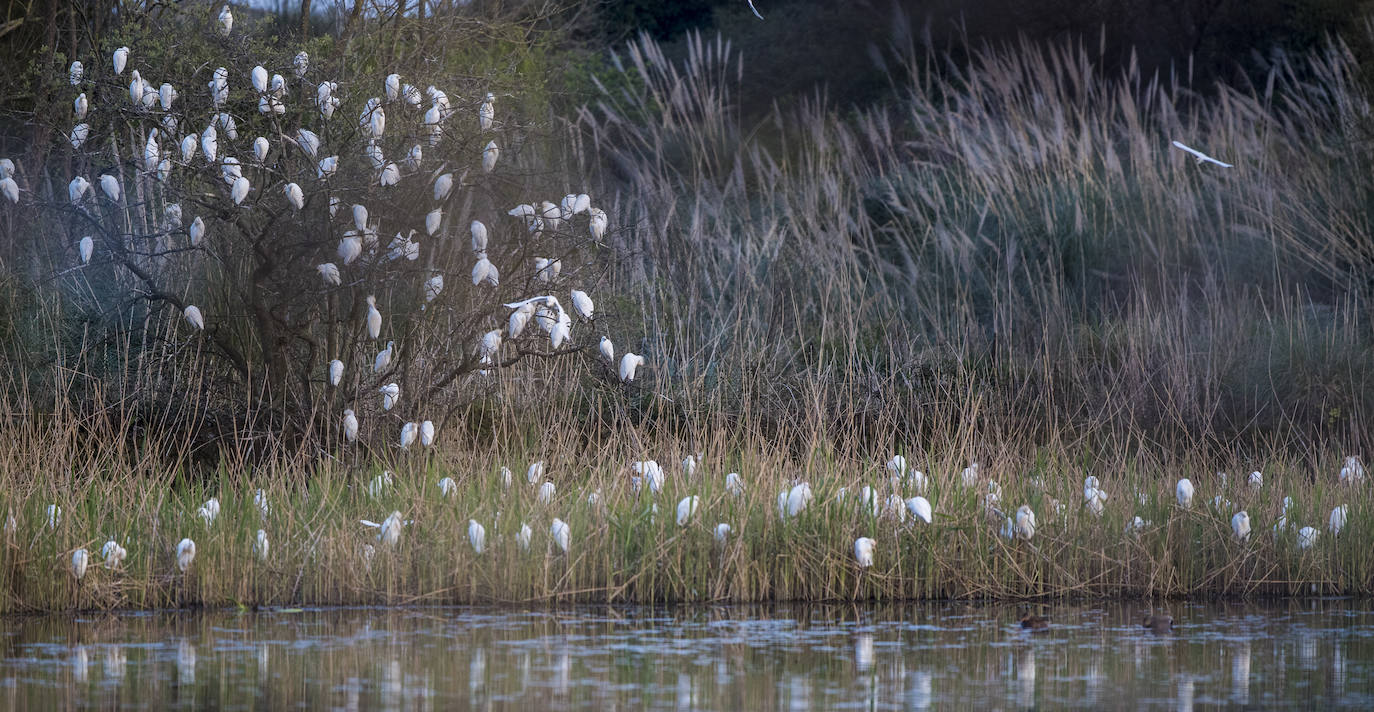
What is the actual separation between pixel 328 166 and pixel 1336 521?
12.0 feet

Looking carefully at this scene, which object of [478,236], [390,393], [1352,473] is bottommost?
[1352,473]

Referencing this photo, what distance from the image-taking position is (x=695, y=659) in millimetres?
4062

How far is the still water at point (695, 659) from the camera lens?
11.9 feet

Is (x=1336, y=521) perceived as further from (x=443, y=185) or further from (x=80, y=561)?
(x=80, y=561)

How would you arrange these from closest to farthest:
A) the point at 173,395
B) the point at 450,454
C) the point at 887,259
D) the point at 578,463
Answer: the point at 450,454 < the point at 578,463 < the point at 173,395 < the point at 887,259

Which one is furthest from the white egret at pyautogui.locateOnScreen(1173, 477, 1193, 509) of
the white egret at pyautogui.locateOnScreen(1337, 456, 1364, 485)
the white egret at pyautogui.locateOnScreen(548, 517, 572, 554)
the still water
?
the white egret at pyautogui.locateOnScreen(548, 517, 572, 554)

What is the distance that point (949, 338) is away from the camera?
8.46 m

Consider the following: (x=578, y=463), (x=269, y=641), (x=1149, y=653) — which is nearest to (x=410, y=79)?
(x=578, y=463)

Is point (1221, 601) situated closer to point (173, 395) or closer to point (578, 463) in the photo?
point (578, 463)

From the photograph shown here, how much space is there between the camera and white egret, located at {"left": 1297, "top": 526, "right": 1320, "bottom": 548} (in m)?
5.29

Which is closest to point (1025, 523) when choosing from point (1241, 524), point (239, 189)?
point (1241, 524)

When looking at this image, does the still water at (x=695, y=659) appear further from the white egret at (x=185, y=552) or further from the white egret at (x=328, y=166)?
the white egret at (x=328, y=166)

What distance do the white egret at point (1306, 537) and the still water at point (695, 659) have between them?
295 millimetres

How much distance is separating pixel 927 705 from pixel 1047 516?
1.85m
